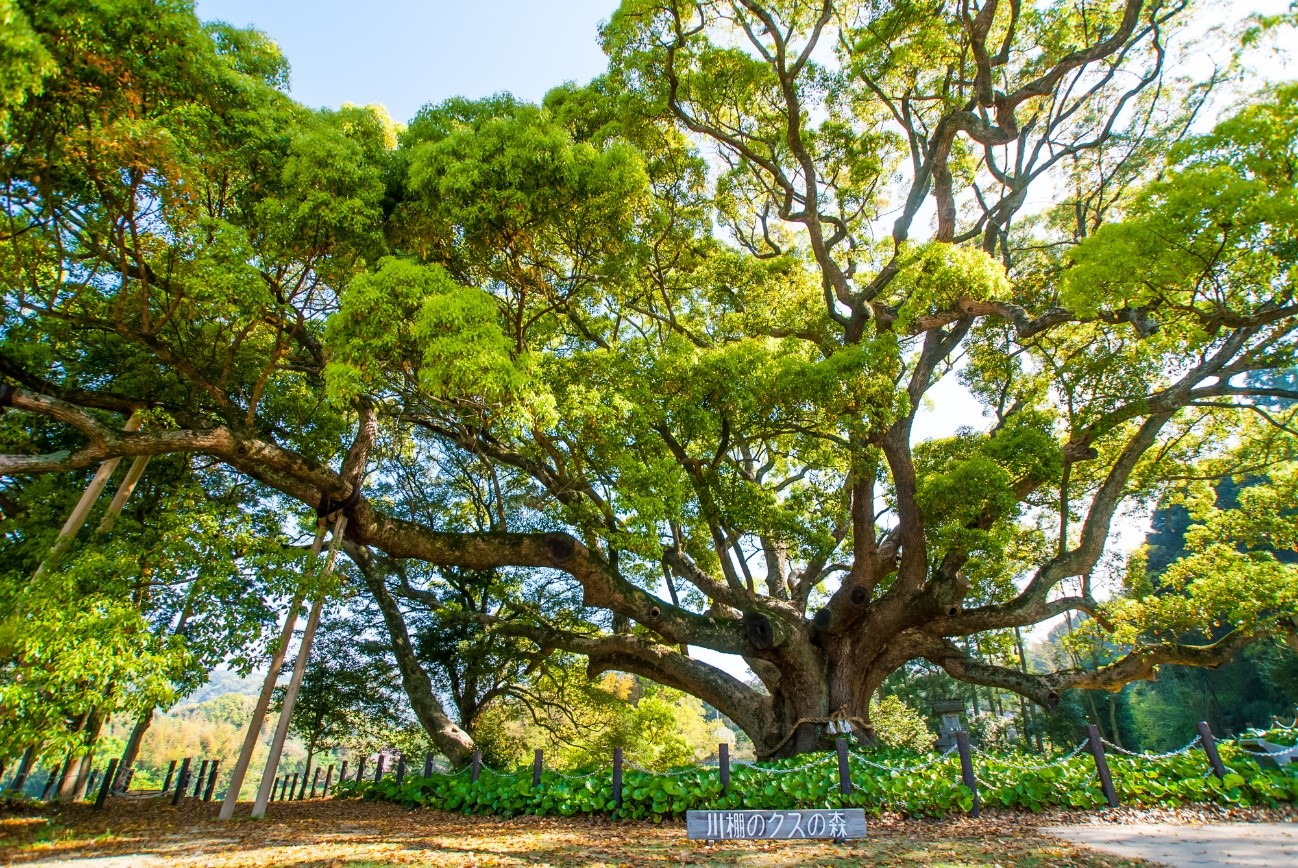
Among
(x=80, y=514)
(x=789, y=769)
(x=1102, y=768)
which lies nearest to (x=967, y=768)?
(x=1102, y=768)

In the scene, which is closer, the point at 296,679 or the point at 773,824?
the point at 773,824

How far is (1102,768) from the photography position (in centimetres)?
627

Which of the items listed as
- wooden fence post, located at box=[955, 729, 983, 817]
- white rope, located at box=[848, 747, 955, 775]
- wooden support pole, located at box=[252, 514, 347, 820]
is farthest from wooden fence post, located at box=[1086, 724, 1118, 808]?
wooden support pole, located at box=[252, 514, 347, 820]

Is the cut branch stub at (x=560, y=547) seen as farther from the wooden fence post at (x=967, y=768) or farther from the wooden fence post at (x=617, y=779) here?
the wooden fence post at (x=967, y=768)

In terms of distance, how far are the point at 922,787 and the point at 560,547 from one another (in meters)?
4.73

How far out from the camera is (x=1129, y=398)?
26.5ft

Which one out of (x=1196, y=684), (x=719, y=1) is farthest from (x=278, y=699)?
(x=1196, y=684)

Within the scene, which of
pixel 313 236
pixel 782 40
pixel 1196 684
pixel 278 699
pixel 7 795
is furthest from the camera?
pixel 1196 684

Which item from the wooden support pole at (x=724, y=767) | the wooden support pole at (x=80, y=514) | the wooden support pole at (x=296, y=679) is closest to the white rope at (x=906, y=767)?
the wooden support pole at (x=724, y=767)

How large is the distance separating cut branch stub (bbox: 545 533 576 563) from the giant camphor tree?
0.08 metres

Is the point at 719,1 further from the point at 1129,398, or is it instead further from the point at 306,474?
the point at 306,474

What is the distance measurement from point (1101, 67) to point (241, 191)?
1192 cm

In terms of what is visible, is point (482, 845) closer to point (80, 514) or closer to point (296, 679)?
point (296, 679)

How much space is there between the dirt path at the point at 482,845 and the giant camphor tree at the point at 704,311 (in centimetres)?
278
